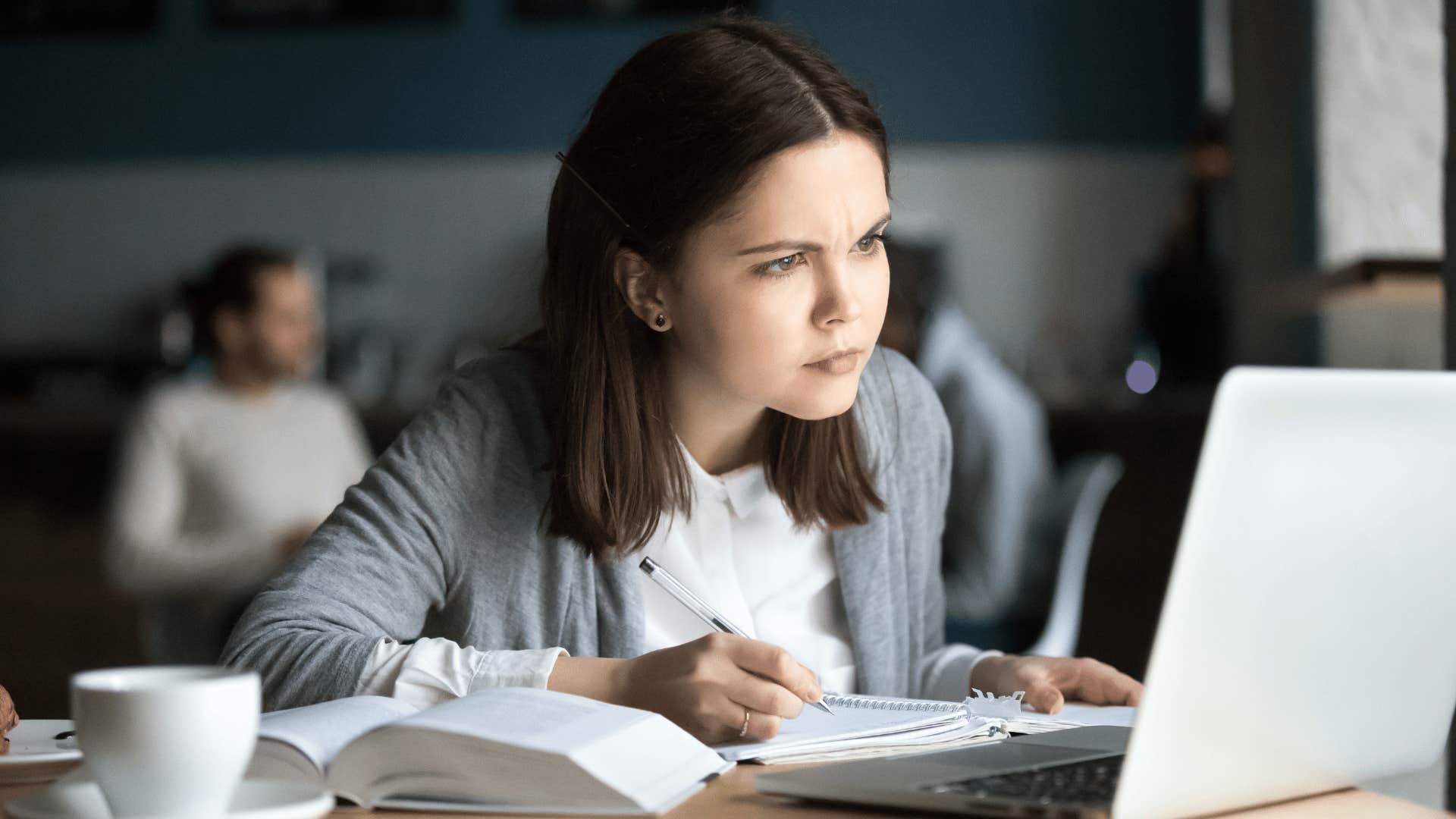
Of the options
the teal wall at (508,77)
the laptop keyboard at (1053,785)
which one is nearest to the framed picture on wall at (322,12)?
the teal wall at (508,77)

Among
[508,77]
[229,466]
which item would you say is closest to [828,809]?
A: [229,466]

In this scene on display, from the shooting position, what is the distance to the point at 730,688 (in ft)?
3.16

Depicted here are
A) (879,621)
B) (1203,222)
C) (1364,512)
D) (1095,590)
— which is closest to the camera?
(1364,512)

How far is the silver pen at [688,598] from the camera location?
1.26m

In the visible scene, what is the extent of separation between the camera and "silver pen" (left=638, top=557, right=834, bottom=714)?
4.14ft

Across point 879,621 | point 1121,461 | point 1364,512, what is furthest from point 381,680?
point 1121,461

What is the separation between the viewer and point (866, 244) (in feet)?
4.26

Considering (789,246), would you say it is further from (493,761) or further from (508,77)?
(508,77)

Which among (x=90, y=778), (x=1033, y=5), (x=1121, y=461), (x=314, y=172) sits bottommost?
(x=1121, y=461)

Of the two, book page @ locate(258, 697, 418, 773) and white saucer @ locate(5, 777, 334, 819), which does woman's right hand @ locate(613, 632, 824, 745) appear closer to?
book page @ locate(258, 697, 418, 773)

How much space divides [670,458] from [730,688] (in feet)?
1.45

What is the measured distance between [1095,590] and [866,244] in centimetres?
86

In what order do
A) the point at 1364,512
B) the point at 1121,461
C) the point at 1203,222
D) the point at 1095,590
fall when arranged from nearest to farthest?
the point at 1364,512, the point at 1095,590, the point at 1121,461, the point at 1203,222

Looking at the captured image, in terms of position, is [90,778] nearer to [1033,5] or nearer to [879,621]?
[879,621]
